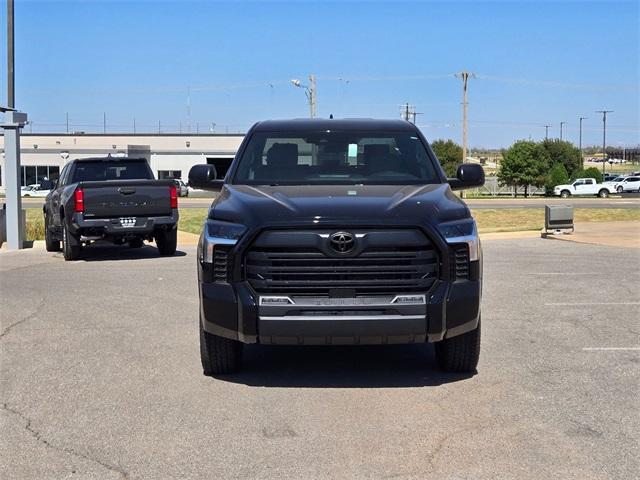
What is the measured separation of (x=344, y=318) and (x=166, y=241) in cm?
1067

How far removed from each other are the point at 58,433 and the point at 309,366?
7.34 ft

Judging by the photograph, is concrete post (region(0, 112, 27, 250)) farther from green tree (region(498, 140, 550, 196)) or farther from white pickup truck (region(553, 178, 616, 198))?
green tree (region(498, 140, 550, 196))

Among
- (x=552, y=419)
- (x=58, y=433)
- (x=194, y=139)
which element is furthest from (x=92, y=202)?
(x=194, y=139)

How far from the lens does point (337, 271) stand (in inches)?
219

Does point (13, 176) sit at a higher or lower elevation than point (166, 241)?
higher

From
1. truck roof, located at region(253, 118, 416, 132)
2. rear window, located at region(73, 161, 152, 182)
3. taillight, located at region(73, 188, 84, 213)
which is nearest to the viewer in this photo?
truck roof, located at region(253, 118, 416, 132)

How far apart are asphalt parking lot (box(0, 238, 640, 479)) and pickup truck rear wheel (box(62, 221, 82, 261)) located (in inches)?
203

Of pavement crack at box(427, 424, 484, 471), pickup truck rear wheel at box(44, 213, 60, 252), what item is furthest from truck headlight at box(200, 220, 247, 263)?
pickup truck rear wheel at box(44, 213, 60, 252)

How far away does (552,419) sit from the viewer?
17.3 ft

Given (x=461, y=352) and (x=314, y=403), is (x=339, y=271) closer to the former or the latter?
(x=314, y=403)

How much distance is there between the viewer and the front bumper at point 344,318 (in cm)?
552

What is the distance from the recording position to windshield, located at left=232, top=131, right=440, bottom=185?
6.94 m

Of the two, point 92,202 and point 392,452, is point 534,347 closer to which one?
point 392,452

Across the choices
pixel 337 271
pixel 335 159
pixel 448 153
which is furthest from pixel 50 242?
pixel 448 153
